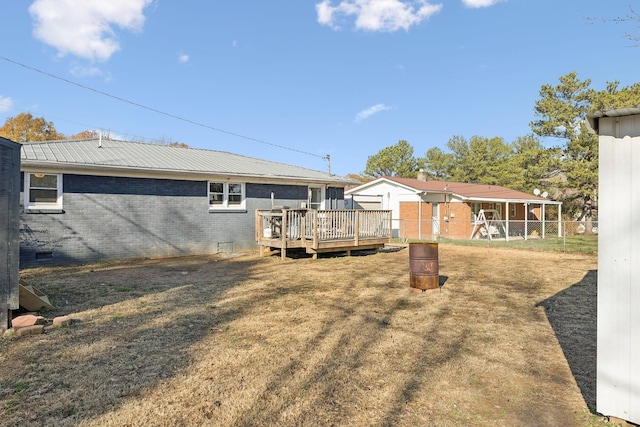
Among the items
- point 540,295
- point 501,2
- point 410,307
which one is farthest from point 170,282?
point 501,2

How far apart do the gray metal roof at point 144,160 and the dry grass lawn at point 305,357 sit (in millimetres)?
4527

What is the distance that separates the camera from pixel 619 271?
281 cm

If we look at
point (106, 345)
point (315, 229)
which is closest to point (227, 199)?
point (315, 229)

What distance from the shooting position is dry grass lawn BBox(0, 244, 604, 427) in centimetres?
302

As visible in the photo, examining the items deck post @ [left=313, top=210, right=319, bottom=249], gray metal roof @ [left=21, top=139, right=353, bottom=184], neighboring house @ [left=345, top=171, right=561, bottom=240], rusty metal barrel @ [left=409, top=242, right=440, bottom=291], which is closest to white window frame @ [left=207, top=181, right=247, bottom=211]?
gray metal roof @ [left=21, top=139, right=353, bottom=184]

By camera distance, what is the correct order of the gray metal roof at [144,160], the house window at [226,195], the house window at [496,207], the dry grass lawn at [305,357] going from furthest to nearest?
the house window at [496,207] → the house window at [226,195] → the gray metal roof at [144,160] → the dry grass lawn at [305,357]

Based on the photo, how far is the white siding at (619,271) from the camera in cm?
273

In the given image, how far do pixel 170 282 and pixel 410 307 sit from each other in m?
5.44

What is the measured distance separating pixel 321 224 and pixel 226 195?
435 cm

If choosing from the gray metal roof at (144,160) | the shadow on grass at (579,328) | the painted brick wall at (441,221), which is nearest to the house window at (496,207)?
the painted brick wall at (441,221)

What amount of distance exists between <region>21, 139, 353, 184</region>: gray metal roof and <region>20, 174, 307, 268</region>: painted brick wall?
1.84 feet

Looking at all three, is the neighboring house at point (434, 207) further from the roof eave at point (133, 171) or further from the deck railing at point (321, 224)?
the roof eave at point (133, 171)

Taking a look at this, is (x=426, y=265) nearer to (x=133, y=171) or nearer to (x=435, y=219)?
(x=133, y=171)

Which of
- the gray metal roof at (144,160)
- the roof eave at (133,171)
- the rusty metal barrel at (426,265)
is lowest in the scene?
the rusty metal barrel at (426,265)
